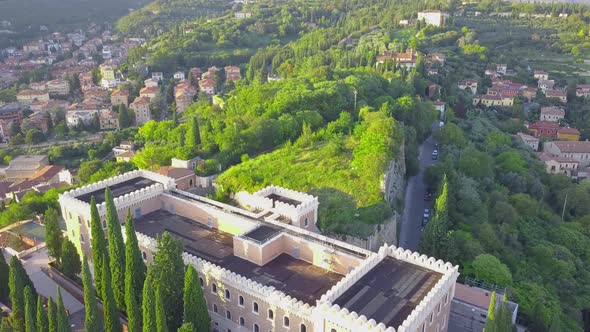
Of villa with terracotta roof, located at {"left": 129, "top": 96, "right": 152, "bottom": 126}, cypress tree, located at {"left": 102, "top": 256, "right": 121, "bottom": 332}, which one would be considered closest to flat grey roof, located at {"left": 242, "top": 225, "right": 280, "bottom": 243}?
cypress tree, located at {"left": 102, "top": 256, "right": 121, "bottom": 332}

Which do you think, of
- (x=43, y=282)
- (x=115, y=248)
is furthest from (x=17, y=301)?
(x=43, y=282)

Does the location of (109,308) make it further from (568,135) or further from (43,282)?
(568,135)

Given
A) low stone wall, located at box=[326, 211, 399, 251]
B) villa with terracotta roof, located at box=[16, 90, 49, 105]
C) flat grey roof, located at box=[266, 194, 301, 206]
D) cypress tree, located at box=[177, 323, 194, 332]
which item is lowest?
villa with terracotta roof, located at box=[16, 90, 49, 105]

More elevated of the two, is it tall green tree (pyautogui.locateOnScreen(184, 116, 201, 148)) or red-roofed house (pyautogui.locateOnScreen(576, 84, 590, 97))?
tall green tree (pyautogui.locateOnScreen(184, 116, 201, 148))

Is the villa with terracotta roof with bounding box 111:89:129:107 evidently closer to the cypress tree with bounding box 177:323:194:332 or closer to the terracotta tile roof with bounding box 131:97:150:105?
the terracotta tile roof with bounding box 131:97:150:105

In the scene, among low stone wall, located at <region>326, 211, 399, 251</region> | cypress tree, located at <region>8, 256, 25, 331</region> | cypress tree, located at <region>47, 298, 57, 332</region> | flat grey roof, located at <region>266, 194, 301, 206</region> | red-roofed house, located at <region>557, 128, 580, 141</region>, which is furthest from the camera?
red-roofed house, located at <region>557, 128, 580, 141</region>

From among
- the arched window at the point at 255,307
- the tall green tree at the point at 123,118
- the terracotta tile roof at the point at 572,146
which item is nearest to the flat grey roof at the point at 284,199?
the arched window at the point at 255,307

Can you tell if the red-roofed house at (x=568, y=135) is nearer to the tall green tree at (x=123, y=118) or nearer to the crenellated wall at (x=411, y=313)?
the crenellated wall at (x=411, y=313)

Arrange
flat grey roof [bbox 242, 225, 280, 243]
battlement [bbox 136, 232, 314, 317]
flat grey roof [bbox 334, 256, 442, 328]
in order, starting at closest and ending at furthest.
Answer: flat grey roof [bbox 334, 256, 442, 328], battlement [bbox 136, 232, 314, 317], flat grey roof [bbox 242, 225, 280, 243]
